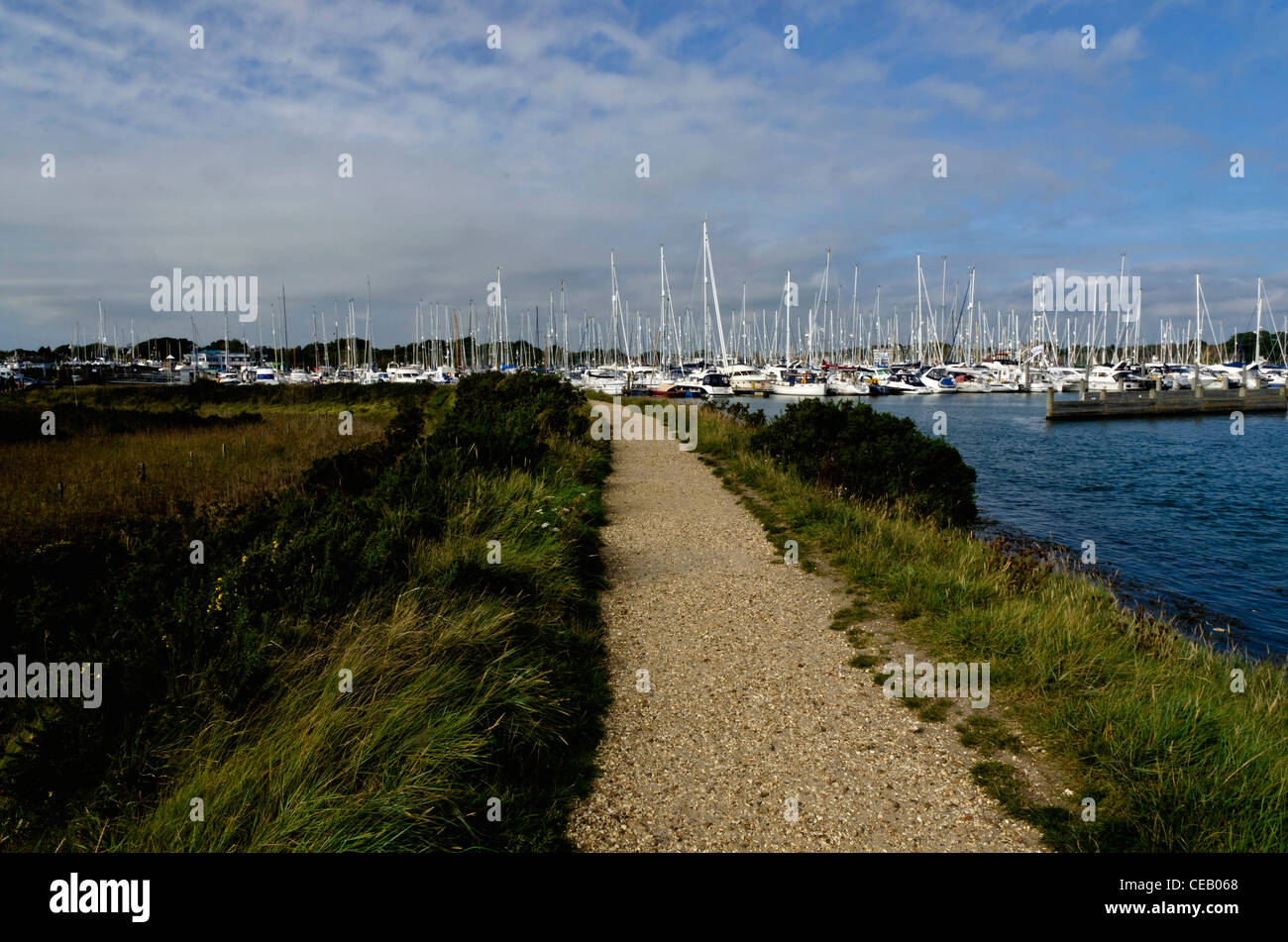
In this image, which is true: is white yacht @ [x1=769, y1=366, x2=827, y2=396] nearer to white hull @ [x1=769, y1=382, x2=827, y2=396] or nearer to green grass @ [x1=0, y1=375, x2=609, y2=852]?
white hull @ [x1=769, y1=382, x2=827, y2=396]

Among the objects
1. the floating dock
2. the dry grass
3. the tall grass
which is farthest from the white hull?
the tall grass

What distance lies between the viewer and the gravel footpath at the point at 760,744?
4.11 meters

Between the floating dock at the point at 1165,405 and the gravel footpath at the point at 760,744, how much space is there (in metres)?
49.9

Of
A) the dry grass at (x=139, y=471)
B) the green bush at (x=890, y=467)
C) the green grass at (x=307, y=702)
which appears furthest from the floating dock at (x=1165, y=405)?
the green grass at (x=307, y=702)

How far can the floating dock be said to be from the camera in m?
51.1

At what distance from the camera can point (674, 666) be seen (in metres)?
6.59

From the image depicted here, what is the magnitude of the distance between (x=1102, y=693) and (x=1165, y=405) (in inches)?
2326

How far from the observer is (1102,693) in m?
5.33

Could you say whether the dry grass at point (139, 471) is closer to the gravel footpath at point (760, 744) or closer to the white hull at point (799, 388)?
the gravel footpath at point (760, 744)
